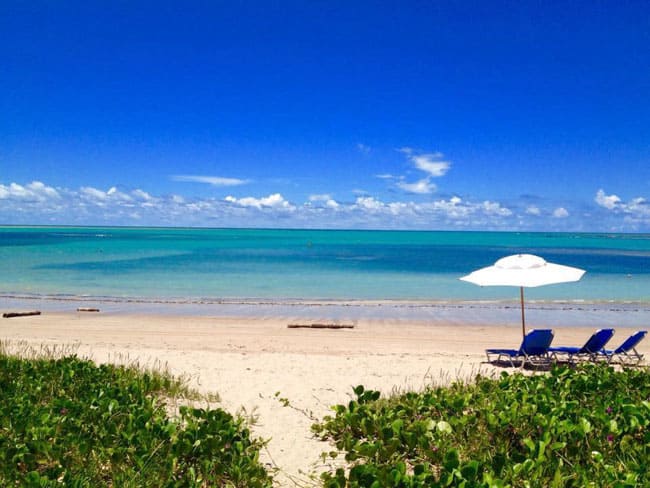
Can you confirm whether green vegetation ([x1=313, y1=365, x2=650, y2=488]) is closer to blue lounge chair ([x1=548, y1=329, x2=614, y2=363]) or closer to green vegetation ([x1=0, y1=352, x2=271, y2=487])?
green vegetation ([x1=0, y1=352, x2=271, y2=487])

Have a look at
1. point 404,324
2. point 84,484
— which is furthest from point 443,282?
point 84,484

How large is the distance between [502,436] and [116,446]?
10.9 feet

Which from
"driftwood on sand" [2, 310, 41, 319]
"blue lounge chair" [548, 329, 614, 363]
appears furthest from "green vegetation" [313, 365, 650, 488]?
"driftwood on sand" [2, 310, 41, 319]

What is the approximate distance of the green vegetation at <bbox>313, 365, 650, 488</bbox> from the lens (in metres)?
3.68

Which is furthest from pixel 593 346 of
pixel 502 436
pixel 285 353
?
pixel 502 436

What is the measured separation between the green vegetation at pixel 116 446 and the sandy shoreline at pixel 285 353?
54 centimetres

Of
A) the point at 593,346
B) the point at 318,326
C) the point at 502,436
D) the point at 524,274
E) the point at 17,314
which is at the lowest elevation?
the point at 318,326

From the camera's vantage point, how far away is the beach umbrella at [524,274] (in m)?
9.66

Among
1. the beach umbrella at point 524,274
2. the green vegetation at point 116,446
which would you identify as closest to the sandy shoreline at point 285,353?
the green vegetation at point 116,446

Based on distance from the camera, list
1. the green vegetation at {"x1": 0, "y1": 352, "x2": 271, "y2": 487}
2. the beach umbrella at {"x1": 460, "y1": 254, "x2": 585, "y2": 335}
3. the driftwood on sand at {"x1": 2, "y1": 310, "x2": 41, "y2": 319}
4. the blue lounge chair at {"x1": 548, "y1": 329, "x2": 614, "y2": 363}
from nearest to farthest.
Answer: the green vegetation at {"x1": 0, "y1": 352, "x2": 271, "y2": 487}
the beach umbrella at {"x1": 460, "y1": 254, "x2": 585, "y2": 335}
the blue lounge chair at {"x1": 548, "y1": 329, "x2": 614, "y2": 363}
the driftwood on sand at {"x1": 2, "y1": 310, "x2": 41, "y2": 319}

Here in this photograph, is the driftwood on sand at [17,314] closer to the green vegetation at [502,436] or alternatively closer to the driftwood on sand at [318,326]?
the driftwood on sand at [318,326]

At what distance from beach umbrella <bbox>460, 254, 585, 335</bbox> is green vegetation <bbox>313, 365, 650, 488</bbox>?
3.65m

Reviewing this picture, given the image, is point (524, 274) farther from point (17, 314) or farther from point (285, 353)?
point (17, 314)

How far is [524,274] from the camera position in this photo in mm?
9906
